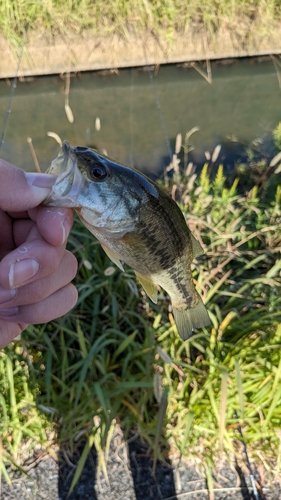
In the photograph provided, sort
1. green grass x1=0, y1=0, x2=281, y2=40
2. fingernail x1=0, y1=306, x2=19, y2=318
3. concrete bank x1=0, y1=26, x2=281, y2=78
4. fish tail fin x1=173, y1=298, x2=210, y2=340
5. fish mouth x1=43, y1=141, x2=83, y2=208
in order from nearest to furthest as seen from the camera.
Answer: fish mouth x1=43, y1=141, x2=83, y2=208 < fingernail x1=0, y1=306, x2=19, y2=318 < fish tail fin x1=173, y1=298, x2=210, y2=340 < green grass x1=0, y1=0, x2=281, y2=40 < concrete bank x1=0, y1=26, x2=281, y2=78

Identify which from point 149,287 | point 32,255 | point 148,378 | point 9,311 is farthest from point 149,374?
point 32,255

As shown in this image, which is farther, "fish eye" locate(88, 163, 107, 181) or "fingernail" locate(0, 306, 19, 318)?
"fingernail" locate(0, 306, 19, 318)

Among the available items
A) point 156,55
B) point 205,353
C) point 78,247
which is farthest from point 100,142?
point 205,353

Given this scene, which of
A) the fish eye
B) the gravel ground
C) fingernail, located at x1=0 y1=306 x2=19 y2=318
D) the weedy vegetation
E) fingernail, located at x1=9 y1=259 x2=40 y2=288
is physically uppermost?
the fish eye

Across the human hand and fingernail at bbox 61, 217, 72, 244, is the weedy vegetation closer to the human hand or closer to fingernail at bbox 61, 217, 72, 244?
the human hand

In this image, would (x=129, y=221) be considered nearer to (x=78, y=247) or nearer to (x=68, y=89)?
(x=78, y=247)

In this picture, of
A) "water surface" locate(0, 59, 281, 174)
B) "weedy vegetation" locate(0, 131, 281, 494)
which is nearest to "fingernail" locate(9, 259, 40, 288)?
"weedy vegetation" locate(0, 131, 281, 494)
